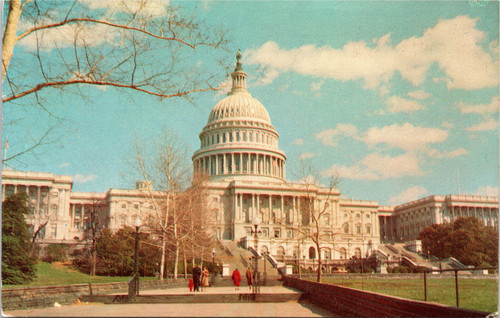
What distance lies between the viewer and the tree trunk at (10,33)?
1209 centimetres

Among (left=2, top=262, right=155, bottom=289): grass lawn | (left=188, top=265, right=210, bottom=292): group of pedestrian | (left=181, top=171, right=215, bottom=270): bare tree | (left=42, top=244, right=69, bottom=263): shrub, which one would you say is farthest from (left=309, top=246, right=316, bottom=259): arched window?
(left=188, top=265, right=210, bottom=292): group of pedestrian

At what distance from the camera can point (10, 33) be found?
12.3m

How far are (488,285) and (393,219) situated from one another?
85.2m

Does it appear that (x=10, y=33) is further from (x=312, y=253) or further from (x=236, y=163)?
(x=236, y=163)

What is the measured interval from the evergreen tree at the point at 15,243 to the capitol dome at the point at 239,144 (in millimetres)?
68750

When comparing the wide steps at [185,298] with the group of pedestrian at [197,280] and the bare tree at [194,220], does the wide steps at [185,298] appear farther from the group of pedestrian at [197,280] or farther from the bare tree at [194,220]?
the bare tree at [194,220]

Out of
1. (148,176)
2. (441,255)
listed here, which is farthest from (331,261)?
(148,176)

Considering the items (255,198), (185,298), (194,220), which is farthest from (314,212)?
(255,198)

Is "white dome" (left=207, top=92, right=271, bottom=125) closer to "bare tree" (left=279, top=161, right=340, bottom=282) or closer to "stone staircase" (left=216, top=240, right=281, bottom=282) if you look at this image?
"bare tree" (left=279, top=161, right=340, bottom=282)

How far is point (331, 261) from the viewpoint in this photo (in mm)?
57844

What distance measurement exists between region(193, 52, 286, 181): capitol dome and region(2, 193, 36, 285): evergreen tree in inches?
2707

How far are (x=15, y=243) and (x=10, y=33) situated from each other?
43.6 feet

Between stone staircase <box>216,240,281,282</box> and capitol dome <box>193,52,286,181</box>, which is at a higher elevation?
capitol dome <box>193,52,286,181</box>

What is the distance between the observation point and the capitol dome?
93750mm
